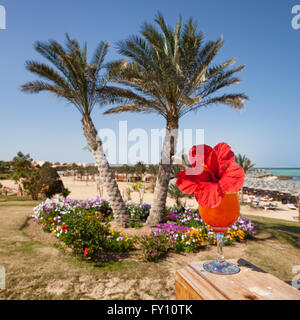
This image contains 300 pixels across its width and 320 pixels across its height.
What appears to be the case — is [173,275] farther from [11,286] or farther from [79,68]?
[79,68]

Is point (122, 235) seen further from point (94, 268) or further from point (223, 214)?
point (223, 214)

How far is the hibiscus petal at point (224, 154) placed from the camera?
1.25 metres

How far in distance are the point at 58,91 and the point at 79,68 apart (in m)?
1.09

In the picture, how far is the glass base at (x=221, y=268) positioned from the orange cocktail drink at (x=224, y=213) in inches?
11.5

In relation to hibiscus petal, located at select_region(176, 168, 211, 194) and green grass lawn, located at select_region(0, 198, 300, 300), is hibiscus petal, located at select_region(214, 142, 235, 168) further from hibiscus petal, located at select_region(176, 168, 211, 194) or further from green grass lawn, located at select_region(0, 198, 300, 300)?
green grass lawn, located at select_region(0, 198, 300, 300)

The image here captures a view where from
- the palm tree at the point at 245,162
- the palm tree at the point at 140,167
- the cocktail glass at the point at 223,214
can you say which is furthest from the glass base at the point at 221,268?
the palm tree at the point at 140,167

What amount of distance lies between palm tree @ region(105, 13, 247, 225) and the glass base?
5.66 m

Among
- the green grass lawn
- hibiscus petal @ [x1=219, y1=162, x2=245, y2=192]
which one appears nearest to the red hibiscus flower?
hibiscus petal @ [x1=219, y1=162, x2=245, y2=192]

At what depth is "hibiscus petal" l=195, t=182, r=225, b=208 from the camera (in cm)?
112

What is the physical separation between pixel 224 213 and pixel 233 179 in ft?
0.69

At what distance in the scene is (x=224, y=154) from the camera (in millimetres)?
1289

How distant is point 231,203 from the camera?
1222mm

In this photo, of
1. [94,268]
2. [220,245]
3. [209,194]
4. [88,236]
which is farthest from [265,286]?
[88,236]
